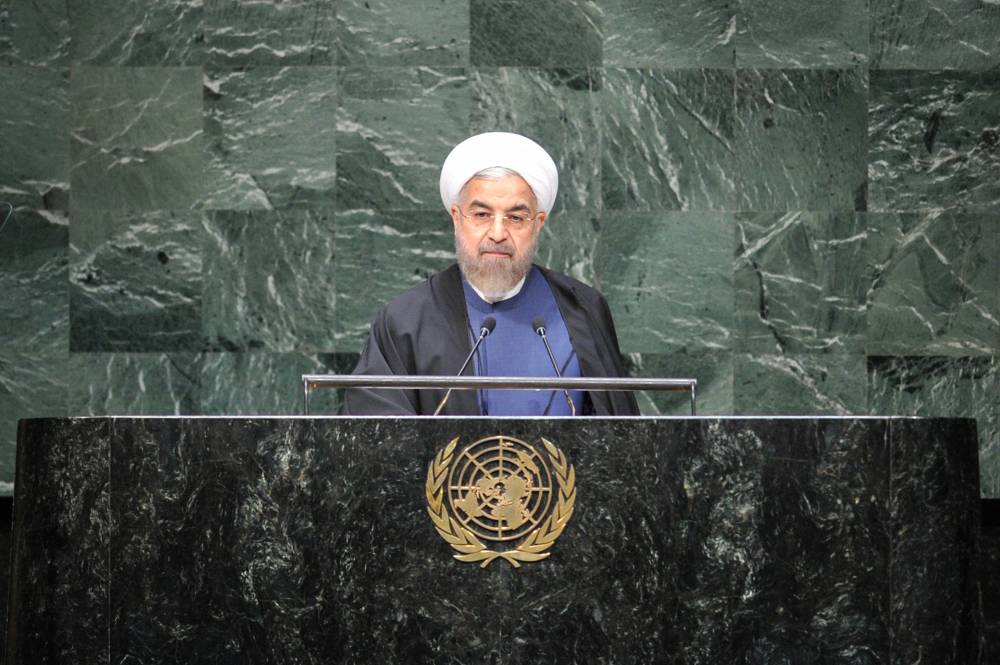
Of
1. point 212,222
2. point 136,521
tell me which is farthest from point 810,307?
point 136,521

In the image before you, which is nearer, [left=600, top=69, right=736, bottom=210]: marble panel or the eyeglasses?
the eyeglasses

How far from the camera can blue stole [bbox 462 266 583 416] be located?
15.4 feet

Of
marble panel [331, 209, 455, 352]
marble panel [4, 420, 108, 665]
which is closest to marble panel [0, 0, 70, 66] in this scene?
marble panel [331, 209, 455, 352]

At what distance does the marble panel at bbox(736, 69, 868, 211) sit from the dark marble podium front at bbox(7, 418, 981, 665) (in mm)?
3486

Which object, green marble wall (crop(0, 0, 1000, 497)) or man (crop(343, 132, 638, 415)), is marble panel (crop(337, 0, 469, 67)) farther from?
man (crop(343, 132, 638, 415))

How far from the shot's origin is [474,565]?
3174 millimetres

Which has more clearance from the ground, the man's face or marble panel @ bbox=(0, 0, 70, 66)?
marble panel @ bbox=(0, 0, 70, 66)

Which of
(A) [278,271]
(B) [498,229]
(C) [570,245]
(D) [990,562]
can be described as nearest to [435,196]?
(C) [570,245]

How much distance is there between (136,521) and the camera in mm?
3176

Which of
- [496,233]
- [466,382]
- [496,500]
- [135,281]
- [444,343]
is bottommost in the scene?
[496,500]

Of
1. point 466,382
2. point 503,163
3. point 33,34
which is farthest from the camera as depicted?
point 33,34

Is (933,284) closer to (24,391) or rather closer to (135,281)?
(135,281)

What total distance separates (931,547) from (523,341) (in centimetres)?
203

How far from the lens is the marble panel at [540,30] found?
6562 millimetres
